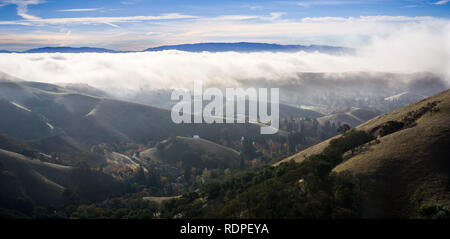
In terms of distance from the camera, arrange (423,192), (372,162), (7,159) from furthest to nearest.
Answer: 1. (7,159)
2. (372,162)
3. (423,192)

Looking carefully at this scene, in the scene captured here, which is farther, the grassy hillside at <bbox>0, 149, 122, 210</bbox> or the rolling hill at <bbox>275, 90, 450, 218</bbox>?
the grassy hillside at <bbox>0, 149, 122, 210</bbox>

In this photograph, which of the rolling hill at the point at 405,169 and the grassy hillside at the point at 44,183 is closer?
the rolling hill at the point at 405,169

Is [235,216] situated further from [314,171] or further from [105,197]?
[105,197]

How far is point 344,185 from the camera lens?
54.1 metres

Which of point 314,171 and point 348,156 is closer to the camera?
point 314,171

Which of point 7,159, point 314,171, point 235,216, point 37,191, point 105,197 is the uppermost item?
point 314,171

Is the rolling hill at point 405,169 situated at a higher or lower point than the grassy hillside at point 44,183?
higher

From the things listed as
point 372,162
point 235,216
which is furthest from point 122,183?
point 372,162

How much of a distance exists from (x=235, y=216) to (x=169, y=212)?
37.6 metres

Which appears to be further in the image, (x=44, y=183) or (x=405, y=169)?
(x=44, y=183)

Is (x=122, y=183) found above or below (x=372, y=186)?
below

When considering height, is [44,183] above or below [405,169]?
below

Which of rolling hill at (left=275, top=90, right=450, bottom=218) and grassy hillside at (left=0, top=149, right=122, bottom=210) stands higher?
rolling hill at (left=275, top=90, right=450, bottom=218)
